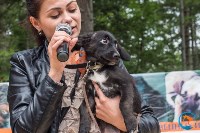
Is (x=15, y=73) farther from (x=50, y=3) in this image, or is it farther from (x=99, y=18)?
(x=99, y=18)

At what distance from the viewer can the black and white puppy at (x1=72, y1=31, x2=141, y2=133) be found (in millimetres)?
2182

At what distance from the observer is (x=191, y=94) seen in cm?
664

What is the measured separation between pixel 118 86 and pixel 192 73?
4.65 m

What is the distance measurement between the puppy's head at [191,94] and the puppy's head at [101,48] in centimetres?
450

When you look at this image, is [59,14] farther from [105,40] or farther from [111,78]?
[111,78]

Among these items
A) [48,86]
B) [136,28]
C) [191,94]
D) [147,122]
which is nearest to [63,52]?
[48,86]

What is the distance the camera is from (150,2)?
14.0 meters

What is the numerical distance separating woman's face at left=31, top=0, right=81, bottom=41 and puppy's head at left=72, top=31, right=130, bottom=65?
0.15 meters

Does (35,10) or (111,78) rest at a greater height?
(35,10)

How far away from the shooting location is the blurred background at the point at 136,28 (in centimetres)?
1072

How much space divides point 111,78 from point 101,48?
0.61 feet

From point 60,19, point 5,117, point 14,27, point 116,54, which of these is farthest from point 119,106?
point 14,27

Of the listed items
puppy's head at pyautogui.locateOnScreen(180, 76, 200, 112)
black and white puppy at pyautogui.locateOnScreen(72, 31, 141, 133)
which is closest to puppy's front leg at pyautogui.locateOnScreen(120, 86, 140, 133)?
black and white puppy at pyautogui.locateOnScreen(72, 31, 141, 133)

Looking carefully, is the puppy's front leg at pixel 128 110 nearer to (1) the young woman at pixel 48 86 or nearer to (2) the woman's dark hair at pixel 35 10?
(1) the young woman at pixel 48 86
